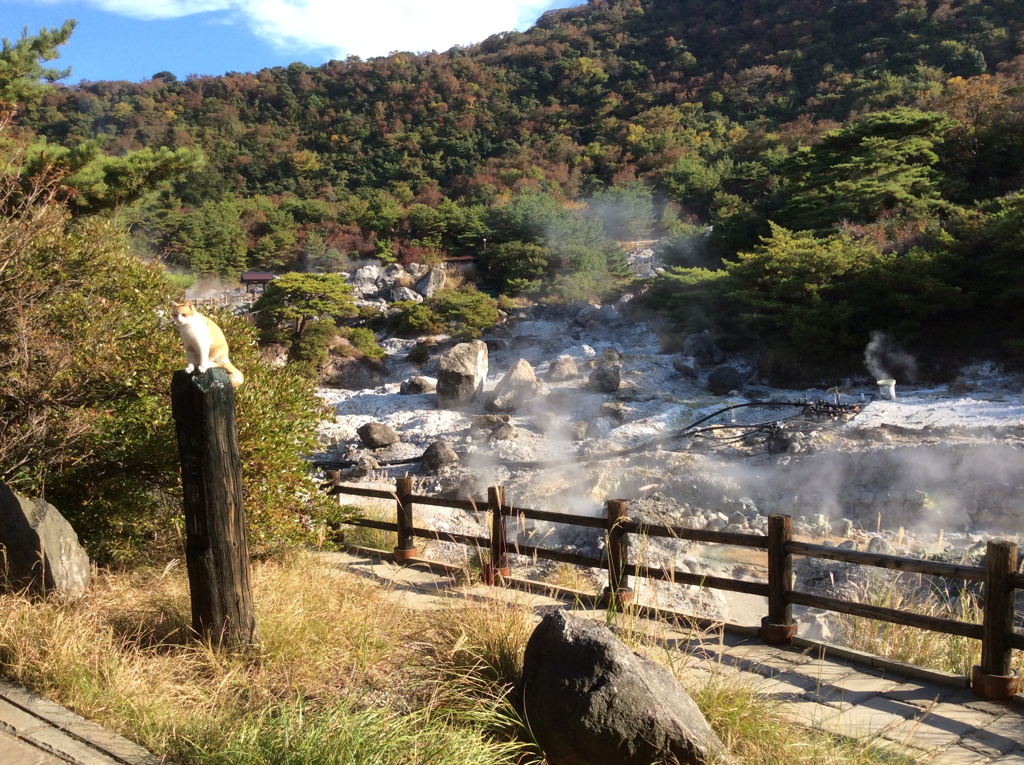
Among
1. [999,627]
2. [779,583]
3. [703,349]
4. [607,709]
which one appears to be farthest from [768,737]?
[703,349]

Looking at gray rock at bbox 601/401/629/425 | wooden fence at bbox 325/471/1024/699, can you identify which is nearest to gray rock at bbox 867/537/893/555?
wooden fence at bbox 325/471/1024/699

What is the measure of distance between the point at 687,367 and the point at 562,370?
10.8 feet

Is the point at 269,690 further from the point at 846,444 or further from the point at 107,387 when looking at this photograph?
the point at 846,444

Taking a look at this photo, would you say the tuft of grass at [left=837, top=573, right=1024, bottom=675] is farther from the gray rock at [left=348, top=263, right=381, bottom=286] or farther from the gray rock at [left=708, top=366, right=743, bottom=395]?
the gray rock at [left=348, top=263, right=381, bottom=286]

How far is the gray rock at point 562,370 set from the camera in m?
21.0

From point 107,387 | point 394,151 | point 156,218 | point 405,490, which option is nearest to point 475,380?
point 405,490

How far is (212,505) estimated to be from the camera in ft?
13.2

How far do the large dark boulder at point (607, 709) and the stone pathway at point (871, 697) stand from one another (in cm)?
60

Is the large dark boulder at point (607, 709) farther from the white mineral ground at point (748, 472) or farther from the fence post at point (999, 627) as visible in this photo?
the white mineral ground at point (748, 472)

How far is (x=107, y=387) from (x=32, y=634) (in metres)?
2.20

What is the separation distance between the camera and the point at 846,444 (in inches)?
516

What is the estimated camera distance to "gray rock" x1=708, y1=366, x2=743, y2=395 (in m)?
19.6

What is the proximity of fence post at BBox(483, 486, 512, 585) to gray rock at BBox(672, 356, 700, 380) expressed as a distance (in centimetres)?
1491

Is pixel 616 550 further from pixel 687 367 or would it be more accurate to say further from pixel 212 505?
pixel 687 367
